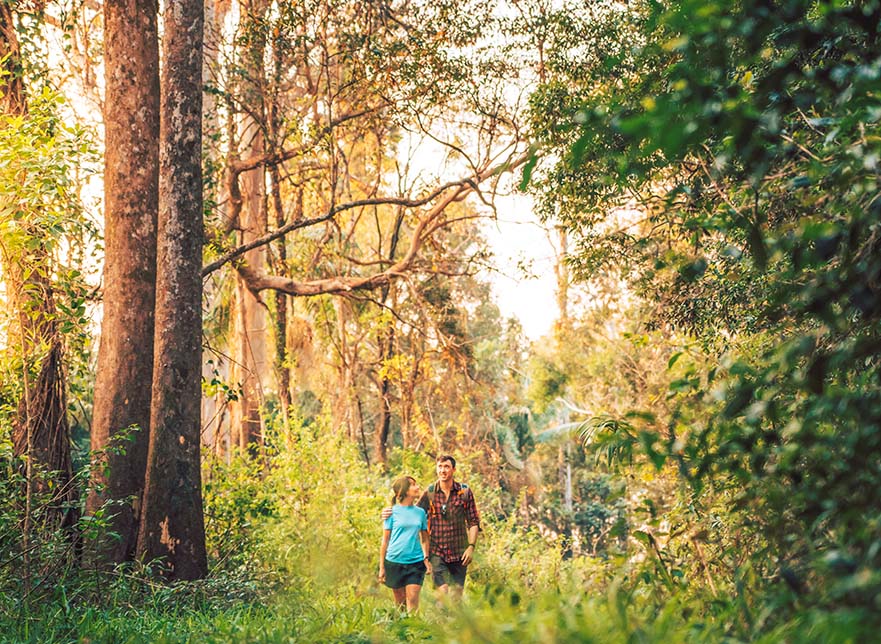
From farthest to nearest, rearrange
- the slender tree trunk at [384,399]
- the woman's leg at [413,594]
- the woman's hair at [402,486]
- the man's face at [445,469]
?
the slender tree trunk at [384,399] < the man's face at [445,469] < the woman's hair at [402,486] < the woman's leg at [413,594]

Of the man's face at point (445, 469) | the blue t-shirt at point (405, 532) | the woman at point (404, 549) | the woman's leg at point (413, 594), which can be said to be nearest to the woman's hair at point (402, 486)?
the woman at point (404, 549)

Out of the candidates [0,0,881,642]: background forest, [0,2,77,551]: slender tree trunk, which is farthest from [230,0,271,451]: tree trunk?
[0,2,77,551]: slender tree trunk

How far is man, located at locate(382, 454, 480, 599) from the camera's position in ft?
29.0

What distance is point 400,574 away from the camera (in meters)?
8.59

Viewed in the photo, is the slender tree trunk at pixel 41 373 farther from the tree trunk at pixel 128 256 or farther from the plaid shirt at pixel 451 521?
the plaid shirt at pixel 451 521

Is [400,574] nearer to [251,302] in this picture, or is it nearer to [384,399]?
[251,302]

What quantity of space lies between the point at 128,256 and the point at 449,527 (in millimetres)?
4424

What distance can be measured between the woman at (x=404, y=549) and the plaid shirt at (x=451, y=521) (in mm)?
156

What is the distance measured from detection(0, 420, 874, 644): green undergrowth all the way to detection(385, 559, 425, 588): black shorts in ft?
1.27

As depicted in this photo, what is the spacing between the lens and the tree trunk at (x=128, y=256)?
893 cm

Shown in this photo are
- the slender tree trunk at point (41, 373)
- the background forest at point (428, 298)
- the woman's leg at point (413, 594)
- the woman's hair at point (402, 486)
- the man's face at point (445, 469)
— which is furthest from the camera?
the man's face at point (445, 469)

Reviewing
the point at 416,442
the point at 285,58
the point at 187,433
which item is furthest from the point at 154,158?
the point at 416,442

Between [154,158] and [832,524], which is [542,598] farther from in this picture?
[154,158]

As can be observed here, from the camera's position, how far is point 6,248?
7.53m
